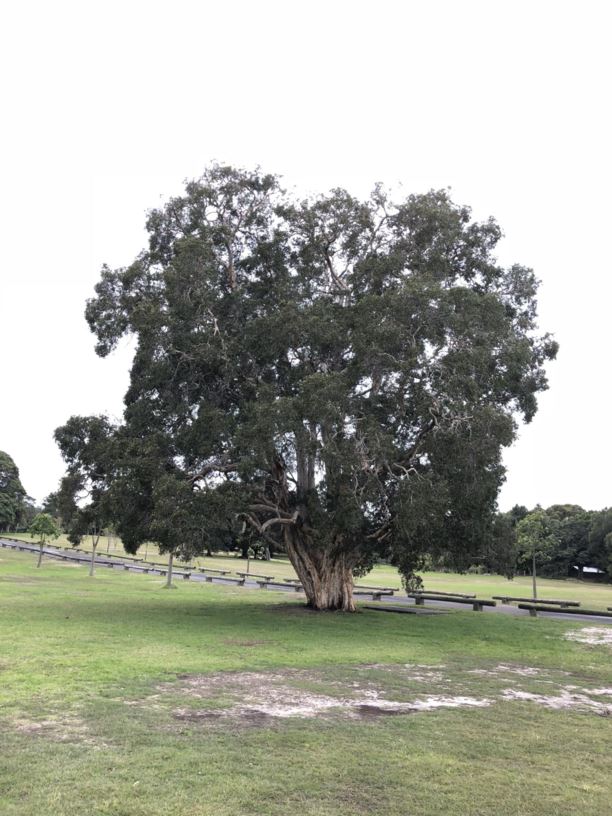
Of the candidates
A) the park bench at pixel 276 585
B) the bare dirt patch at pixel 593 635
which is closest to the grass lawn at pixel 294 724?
the bare dirt patch at pixel 593 635

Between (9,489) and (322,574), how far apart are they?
288 feet

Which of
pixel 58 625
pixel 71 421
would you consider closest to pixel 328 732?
pixel 58 625

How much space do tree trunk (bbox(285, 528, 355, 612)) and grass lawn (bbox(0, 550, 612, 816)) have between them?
6745 millimetres

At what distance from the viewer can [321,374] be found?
64.6ft

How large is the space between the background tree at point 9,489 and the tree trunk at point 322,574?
8305cm

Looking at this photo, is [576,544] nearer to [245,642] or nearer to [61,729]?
[245,642]

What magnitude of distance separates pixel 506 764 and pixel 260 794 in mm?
2797

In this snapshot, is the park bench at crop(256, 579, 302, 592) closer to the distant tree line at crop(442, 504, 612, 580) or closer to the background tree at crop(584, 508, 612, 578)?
the distant tree line at crop(442, 504, 612, 580)

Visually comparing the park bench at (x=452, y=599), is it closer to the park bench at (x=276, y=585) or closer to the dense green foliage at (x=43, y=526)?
the park bench at (x=276, y=585)

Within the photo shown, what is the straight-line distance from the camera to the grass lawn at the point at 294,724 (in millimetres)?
5812

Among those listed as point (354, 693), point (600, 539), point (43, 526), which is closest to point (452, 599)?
point (354, 693)

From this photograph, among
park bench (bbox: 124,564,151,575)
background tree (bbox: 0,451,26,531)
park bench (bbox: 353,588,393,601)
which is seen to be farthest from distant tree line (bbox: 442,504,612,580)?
background tree (bbox: 0,451,26,531)

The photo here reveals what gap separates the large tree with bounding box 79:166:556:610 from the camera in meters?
19.6

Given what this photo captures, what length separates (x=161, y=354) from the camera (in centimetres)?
2227
